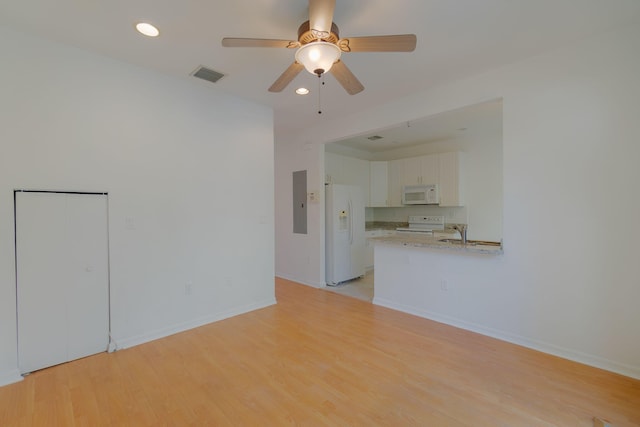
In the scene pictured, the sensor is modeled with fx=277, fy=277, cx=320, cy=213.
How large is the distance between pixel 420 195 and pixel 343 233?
192cm

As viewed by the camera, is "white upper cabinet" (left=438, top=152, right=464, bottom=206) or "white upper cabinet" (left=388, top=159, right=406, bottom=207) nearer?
"white upper cabinet" (left=438, top=152, right=464, bottom=206)

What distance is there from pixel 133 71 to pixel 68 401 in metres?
2.90

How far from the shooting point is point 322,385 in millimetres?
2117

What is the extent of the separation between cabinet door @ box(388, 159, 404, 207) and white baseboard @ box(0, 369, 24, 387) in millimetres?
5936

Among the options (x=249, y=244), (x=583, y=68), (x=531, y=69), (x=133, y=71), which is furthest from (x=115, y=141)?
(x=583, y=68)

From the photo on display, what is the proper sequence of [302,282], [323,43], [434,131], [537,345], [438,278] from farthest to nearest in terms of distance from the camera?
[302,282] → [434,131] → [438,278] → [537,345] → [323,43]

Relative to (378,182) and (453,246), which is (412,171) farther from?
(453,246)

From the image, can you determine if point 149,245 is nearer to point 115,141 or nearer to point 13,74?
point 115,141

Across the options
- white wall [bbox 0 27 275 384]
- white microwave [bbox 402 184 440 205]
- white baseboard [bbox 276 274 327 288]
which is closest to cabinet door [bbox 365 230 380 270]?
white microwave [bbox 402 184 440 205]

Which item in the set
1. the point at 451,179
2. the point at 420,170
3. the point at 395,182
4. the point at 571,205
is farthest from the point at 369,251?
the point at 571,205

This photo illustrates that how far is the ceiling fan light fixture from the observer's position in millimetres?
1753

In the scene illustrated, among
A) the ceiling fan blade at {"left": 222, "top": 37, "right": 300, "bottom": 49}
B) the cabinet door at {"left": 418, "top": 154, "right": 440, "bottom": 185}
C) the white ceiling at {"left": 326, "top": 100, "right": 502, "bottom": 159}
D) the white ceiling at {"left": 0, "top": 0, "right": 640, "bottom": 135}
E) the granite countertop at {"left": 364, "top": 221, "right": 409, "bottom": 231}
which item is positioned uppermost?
the white ceiling at {"left": 0, "top": 0, "right": 640, "bottom": 135}

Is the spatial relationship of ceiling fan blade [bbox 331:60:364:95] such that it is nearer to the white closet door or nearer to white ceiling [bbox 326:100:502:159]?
white ceiling [bbox 326:100:502:159]

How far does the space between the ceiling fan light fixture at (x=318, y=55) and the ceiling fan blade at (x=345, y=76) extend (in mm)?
160
